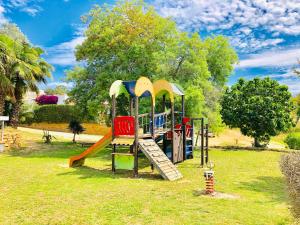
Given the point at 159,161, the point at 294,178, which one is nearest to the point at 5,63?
the point at 159,161

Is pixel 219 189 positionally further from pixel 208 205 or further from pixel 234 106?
pixel 234 106

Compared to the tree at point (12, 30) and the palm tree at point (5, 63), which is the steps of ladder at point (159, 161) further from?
the tree at point (12, 30)

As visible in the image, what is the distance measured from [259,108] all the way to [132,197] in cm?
2089

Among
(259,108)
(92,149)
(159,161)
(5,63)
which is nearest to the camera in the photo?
(159,161)

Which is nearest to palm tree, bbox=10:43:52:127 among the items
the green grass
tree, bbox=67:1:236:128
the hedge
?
tree, bbox=67:1:236:128

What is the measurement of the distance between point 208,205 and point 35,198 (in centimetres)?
559

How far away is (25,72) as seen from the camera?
25609mm

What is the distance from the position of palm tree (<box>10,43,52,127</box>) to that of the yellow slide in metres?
10.7

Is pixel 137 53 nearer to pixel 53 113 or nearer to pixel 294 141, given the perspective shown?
pixel 294 141

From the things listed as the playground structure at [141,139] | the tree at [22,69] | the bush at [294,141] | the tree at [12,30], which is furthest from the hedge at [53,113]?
the bush at [294,141]

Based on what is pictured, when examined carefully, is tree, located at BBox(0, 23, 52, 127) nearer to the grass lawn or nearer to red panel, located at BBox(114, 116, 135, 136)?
the grass lawn

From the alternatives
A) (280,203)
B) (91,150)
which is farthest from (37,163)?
(280,203)

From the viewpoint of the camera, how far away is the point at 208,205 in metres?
9.88

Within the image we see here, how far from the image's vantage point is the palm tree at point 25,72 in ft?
83.6
